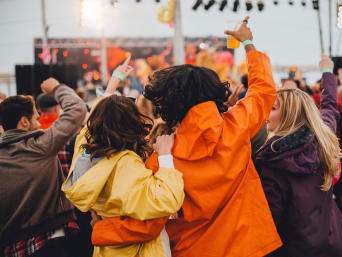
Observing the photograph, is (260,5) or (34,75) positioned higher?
(260,5)

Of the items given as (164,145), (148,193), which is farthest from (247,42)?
(148,193)

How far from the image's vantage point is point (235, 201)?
164cm

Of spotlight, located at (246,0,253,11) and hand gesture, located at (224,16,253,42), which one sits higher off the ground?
spotlight, located at (246,0,253,11)

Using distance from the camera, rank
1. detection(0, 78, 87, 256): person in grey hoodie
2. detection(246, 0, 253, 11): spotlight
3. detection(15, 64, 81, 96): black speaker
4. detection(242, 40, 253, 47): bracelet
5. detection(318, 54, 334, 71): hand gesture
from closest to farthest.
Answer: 1. detection(242, 40, 253, 47): bracelet
2. detection(0, 78, 87, 256): person in grey hoodie
3. detection(318, 54, 334, 71): hand gesture
4. detection(15, 64, 81, 96): black speaker
5. detection(246, 0, 253, 11): spotlight

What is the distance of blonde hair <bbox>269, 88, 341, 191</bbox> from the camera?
1979 mm

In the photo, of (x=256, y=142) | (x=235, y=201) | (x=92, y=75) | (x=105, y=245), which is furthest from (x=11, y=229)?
(x=92, y=75)

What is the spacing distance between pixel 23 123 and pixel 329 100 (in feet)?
7.72

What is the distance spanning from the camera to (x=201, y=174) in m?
1.57

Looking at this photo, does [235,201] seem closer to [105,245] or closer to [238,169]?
[238,169]

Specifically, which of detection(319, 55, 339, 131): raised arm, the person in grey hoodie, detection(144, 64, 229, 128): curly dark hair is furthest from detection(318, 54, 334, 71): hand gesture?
the person in grey hoodie

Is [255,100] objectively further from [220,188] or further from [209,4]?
[209,4]

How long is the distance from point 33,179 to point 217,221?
1.37 meters

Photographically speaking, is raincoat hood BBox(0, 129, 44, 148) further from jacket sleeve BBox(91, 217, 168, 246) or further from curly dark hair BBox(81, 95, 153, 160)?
jacket sleeve BBox(91, 217, 168, 246)

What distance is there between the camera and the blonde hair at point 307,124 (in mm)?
1979
